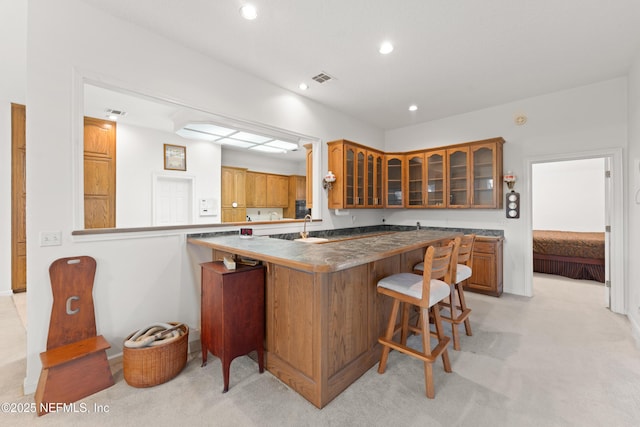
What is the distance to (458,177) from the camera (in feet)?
14.9

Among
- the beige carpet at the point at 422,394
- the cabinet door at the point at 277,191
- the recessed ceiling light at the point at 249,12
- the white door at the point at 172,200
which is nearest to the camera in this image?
the beige carpet at the point at 422,394

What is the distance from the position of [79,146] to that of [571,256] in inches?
278

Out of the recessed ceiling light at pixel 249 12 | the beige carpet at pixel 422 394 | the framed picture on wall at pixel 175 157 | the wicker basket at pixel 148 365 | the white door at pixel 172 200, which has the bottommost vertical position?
the beige carpet at pixel 422 394

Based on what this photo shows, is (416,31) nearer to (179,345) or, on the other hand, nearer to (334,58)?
(334,58)

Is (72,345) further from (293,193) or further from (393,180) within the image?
(293,193)

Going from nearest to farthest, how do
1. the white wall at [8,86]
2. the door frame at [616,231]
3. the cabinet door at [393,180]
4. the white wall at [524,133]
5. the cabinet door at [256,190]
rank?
the white wall at [8,86] → the door frame at [616,231] → the white wall at [524,133] → the cabinet door at [393,180] → the cabinet door at [256,190]

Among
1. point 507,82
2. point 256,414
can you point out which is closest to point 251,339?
point 256,414

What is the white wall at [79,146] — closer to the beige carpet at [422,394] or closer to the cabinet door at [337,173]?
the beige carpet at [422,394]

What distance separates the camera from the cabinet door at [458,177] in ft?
14.5

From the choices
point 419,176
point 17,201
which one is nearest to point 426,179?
point 419,176

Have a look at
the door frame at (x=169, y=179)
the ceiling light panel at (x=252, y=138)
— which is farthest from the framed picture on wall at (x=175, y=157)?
the ceiling light panel at (x=252, y=138)

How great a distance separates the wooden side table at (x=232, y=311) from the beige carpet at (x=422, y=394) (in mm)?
229

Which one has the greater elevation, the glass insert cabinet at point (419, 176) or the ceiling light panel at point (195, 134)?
the ceiling light panel at point (195, 134)

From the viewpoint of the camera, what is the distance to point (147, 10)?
2.26 m
